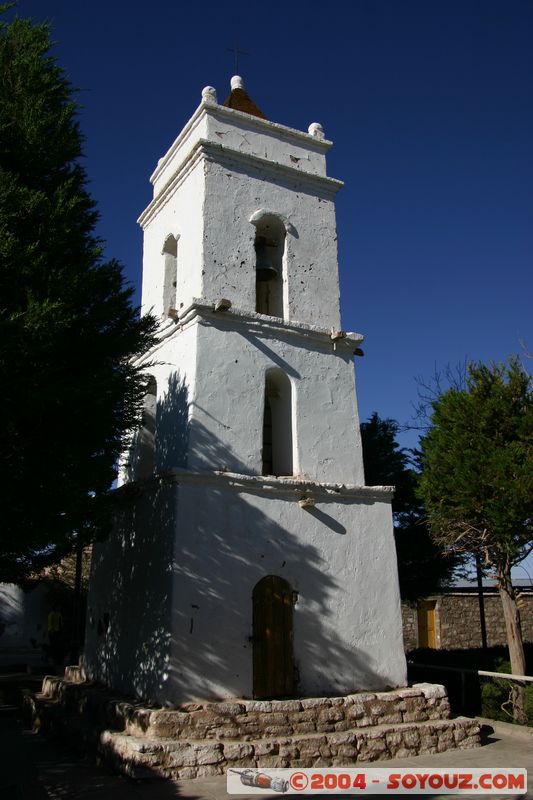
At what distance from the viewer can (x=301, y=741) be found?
824cm

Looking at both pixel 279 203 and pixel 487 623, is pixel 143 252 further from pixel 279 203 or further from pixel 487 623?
pixel 487 623

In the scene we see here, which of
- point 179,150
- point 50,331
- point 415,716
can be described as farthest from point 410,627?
point 50,331

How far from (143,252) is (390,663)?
30.6ft

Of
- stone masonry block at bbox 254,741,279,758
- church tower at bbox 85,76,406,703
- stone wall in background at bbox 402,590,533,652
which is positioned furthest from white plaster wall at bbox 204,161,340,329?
stone wall in background at bbox 402,590,533,652

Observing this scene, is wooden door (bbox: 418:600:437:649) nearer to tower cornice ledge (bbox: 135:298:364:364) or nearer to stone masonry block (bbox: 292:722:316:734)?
tower cornice ledge (bbox: 135:298:364:364)

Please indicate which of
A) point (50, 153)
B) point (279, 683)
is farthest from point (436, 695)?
point (50, 153)

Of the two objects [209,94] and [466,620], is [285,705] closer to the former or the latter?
[209,94]

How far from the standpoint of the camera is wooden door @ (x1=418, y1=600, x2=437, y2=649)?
2066 cm

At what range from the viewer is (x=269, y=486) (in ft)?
31.8

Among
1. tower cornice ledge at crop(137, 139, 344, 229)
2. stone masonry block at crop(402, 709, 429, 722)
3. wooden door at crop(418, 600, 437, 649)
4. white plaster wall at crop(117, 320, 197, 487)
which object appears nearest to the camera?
stone masonry block at crop(402, 709, 429, 722)

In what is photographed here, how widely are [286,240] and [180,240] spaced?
6.39 feet

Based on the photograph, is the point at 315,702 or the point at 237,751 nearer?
the point at 237,751

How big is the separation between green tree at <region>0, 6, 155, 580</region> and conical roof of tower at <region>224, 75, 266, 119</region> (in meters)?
4.39

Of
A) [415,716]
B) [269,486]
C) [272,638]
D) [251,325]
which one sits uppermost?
[251,325]
